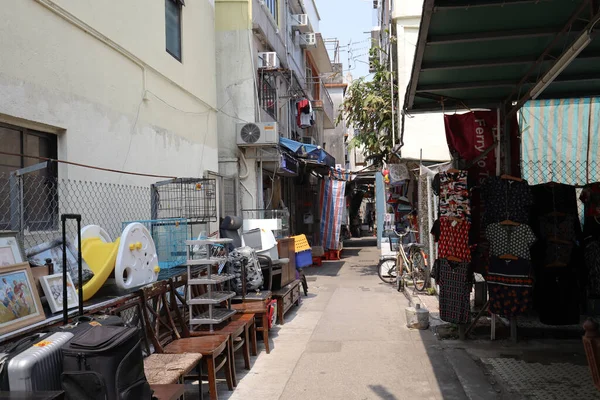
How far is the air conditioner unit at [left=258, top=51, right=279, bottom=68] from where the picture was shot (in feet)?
46.9

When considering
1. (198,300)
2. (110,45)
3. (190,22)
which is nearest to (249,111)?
(190,22)

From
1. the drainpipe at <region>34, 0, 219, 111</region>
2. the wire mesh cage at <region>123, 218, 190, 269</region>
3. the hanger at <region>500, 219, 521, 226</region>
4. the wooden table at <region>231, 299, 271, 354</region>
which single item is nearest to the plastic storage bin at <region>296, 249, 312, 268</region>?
the wooden table at <region>231, 299, 271, 354</region>

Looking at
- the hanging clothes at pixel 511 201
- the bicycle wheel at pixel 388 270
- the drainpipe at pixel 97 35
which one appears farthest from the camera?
the bicycle wheel at pixel 388 270

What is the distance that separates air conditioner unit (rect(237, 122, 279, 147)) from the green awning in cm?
582

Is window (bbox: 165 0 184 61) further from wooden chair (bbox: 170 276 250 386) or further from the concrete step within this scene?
the concrete step

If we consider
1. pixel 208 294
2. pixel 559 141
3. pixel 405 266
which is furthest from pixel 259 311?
pixel 405 266

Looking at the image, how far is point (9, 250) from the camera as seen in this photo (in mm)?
3979

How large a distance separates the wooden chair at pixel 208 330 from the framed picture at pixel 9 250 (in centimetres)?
197

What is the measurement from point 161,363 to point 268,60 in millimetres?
10993

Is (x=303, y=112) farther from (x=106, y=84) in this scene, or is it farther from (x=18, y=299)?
(x=18, y=299)

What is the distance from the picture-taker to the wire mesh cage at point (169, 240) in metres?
6.72

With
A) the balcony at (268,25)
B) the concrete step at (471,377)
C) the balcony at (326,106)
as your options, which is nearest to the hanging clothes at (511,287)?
the concrete step at (471,377)

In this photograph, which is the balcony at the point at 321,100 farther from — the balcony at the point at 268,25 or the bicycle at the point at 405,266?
the bicycle at the point at 405,266

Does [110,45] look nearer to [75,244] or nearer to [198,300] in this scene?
[75,244]
